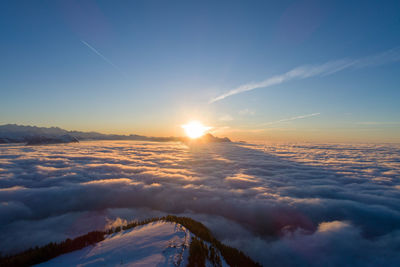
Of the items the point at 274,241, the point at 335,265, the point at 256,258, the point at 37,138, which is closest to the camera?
the point at 335,265

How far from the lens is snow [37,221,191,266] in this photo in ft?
12.5

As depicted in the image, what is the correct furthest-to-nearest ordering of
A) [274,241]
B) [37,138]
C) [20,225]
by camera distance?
[37,138]
[20,225]
[274,241]

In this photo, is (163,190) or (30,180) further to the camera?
(30,180)

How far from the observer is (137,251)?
4281mm

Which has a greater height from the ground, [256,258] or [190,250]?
[190,250]

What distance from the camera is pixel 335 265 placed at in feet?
18.2

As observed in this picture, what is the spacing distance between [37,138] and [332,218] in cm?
10652

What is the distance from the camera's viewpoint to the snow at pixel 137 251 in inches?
150

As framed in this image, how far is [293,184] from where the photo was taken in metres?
14.0

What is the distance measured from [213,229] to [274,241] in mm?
2910

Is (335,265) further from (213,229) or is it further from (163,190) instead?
(163,190)

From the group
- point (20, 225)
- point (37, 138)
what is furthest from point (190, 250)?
point (37, 138)

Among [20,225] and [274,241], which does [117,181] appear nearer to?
[20,225]

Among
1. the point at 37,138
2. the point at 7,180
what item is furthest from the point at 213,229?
→ the point at 37,138
